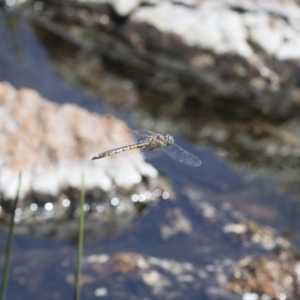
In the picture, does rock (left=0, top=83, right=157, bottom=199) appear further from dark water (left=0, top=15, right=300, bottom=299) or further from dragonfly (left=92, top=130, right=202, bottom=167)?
dragonfly (left=92, top=130, right=202, bottom=167)

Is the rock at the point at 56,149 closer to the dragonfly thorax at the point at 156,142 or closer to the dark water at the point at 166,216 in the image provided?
the dark water at the point at 166,216

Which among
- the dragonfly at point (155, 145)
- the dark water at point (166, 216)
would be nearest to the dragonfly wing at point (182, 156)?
the dragonfly at point (155, 145)

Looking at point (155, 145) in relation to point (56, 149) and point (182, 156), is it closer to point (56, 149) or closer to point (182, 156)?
point (182, 156)

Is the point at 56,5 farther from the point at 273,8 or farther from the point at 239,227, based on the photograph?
the point at 239,227

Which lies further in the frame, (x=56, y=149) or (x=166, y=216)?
(x=166, y=216)

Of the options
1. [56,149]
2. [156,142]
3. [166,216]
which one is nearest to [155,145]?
[156,142]

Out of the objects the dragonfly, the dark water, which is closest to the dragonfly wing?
the dragonfly
